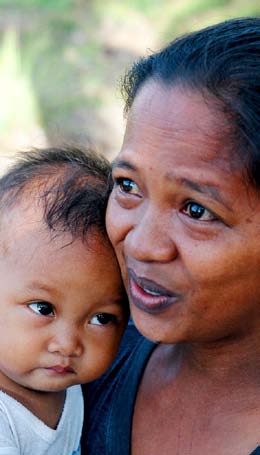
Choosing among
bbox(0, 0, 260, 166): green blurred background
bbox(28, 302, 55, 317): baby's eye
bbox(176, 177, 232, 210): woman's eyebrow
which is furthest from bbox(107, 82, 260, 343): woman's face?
bbox(0, 0, 260, 166): green blurred background

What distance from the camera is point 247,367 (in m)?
2.27

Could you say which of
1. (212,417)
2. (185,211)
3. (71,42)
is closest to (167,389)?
(212,417)

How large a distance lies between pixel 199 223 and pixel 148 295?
219 millimetres

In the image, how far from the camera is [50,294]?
2.36 metres

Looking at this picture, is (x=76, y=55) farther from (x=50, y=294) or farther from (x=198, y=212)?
(x=198, y=212)

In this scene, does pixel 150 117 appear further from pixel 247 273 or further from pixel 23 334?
pixel 23 334

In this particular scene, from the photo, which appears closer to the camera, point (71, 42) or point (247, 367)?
point (247, 367)

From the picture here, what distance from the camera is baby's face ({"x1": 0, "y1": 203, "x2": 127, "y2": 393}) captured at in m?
2.36

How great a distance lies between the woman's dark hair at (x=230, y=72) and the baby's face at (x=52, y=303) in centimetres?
49

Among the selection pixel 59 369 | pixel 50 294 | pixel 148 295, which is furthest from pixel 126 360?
pixel 148 295

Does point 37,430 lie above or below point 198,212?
below

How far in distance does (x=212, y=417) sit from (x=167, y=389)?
22 cm

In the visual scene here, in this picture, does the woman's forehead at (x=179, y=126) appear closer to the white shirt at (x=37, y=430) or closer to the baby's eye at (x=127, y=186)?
the baby's eye at (x=127, y=186)

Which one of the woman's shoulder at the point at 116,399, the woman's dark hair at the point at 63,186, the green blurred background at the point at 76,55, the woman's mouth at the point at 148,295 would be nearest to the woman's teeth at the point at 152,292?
the woman's mouth at the point at 148,295
